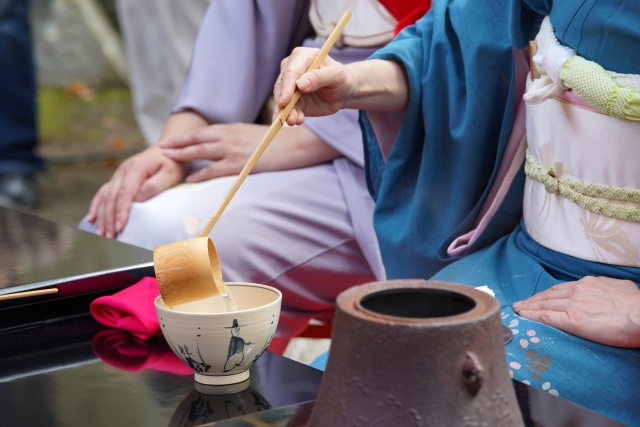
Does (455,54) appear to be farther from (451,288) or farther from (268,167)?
(451,288)

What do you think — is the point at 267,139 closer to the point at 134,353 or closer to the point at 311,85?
the point at 311,85

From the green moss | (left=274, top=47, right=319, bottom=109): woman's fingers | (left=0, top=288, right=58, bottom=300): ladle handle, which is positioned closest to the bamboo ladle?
(left=0, top=288, right=58, bottom=300): ladle handle

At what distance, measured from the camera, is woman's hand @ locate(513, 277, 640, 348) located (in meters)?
0.88

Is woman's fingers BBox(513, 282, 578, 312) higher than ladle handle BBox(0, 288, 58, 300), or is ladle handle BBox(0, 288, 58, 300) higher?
woman's fingers BBox(513, 282, 578, 312)

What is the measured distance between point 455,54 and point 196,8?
1.61 metres

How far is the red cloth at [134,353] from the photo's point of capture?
0.79 metres

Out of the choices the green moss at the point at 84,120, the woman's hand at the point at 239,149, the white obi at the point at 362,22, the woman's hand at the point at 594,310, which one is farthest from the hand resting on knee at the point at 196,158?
the green moss at the point at 84,120

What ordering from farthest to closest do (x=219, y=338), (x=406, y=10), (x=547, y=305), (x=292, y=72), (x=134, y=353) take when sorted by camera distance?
(x=406, y=10) < (x=292, y=72) < (x=547, y=305) < (x=134, y=353) < (x=219, y=338)

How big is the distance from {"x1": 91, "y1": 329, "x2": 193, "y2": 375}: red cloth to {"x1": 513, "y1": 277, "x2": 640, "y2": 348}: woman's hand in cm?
43

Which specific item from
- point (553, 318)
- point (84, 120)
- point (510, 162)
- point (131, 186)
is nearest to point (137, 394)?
point (553, 318)

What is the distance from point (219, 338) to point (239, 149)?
0.91m

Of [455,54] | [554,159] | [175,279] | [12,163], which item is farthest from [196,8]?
[175,279]

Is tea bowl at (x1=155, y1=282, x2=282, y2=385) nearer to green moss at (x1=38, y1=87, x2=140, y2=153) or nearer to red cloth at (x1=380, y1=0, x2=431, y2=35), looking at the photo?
red cloth at (x1=380, y1=0, x2=431, y2=35)

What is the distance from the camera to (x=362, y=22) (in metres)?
1.56
